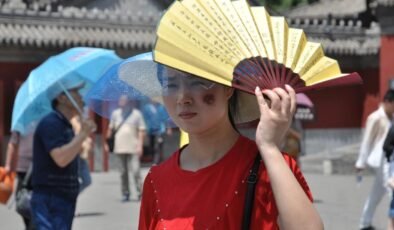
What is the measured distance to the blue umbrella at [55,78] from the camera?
6.25 meters

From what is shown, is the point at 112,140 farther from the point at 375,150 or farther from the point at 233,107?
the point at 233,107

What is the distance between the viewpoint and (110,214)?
1180cm

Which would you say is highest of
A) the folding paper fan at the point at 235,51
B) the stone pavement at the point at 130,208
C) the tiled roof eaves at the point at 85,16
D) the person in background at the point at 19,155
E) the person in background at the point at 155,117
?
the tiled roof eaves at the point at 85,16

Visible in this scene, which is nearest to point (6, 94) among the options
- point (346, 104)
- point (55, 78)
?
point (346, 104)

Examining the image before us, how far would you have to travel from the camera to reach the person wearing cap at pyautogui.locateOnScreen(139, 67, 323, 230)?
2.54 metres

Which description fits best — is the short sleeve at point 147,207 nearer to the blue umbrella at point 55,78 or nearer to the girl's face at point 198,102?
the girl's face at point 198,102

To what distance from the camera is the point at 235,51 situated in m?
2.59

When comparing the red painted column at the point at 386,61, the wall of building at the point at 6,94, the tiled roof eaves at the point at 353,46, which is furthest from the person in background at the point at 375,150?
the tiled roof eaves at the point at 353,46

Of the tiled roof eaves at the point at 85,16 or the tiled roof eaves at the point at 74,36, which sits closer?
the tiled roof eaves at the point at 74,36

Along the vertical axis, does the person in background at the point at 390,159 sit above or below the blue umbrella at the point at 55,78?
below

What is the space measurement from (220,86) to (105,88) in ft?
2.38

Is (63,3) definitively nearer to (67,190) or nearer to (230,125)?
(67,190)

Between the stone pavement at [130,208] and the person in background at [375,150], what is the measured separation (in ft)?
2.35

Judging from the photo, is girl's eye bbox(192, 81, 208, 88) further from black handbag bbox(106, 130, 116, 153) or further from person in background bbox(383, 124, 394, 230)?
black handbag bbox(106, 130, 116, 153)
